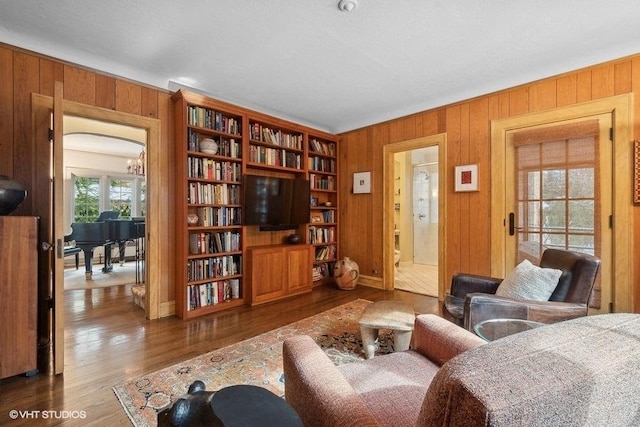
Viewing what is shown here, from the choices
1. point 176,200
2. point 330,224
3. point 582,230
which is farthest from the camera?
point 330,224

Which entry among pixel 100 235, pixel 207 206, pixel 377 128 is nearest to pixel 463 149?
pixel 377 128

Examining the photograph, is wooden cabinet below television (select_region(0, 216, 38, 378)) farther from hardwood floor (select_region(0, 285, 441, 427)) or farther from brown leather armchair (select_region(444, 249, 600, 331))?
brown leather armchair (select_region(444, 249, 600, 331))

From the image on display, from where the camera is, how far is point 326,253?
15.4 ft

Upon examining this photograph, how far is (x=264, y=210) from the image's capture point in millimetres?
3783

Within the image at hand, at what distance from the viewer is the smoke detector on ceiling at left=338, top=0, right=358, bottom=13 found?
6.43 feet

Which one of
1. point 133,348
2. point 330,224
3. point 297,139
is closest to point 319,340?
point 133,348

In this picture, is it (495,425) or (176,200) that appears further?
(176,200)

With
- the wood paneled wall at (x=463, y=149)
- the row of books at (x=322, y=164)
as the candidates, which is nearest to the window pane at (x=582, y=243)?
the wood paneled wall at (x=463, y=149)

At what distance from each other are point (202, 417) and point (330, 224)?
419 centimetres

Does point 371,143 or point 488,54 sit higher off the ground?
point 488,54

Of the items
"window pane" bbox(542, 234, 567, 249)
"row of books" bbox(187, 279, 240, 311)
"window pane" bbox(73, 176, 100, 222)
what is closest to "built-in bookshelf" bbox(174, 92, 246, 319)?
"row of books" bbox(187, 279, 240, 311)

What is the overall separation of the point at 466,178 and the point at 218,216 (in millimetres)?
2984

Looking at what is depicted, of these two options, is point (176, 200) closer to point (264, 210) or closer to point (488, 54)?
point (264, 210)

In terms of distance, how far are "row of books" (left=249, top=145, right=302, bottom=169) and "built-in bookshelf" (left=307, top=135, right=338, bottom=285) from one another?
0.73 ft
